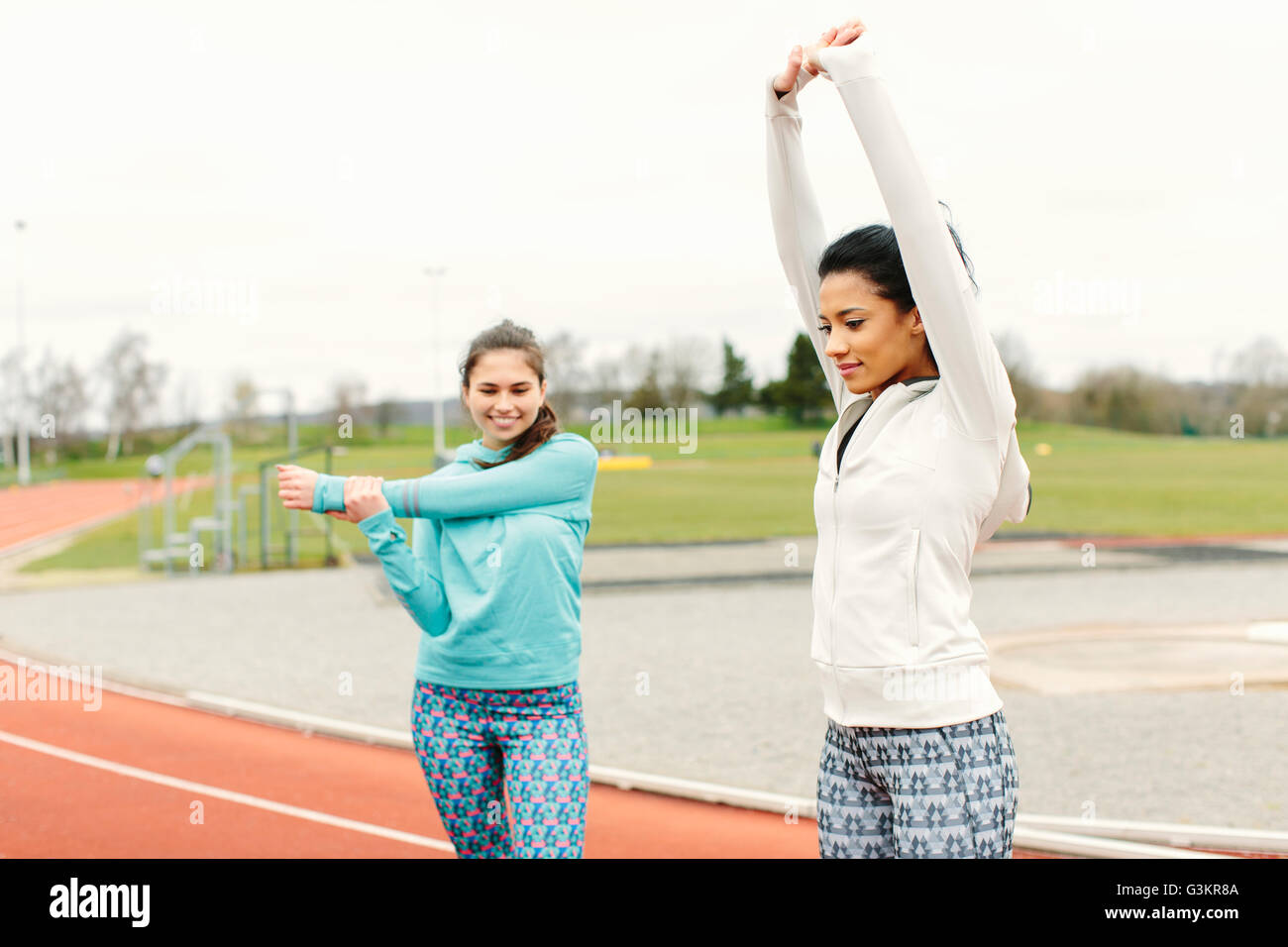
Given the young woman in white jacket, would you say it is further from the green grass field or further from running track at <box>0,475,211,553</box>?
running track at <box>0,475,211,553</box>

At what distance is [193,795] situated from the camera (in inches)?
232

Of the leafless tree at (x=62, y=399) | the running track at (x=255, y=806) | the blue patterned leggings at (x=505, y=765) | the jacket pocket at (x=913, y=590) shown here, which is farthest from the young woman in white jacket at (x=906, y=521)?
the leafless tree at (x=62, y=399)

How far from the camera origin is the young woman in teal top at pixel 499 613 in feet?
9.08

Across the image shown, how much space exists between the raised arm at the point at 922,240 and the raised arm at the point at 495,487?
114 cm

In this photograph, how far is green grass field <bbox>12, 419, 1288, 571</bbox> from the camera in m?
24.8

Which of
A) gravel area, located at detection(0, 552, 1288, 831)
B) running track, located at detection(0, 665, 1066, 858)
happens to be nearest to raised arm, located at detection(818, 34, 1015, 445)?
running track, located at detection(0, 665, 1066, 858)

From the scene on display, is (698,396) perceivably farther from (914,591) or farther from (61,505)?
(914,591)

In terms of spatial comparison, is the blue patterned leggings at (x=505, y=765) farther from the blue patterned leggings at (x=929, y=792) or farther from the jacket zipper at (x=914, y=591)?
the jacket zipper at (x=914, y=591)

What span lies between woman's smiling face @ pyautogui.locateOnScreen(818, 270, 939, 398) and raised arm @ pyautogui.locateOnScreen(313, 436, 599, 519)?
917mm

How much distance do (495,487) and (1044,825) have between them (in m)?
3.39

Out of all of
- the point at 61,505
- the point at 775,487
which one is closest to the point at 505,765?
the point at 61,505

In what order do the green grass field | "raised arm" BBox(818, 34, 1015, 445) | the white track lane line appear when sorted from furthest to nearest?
the green grass field
the white track lane line
"raised arm" BBox(818, 34, 1015, 445)
